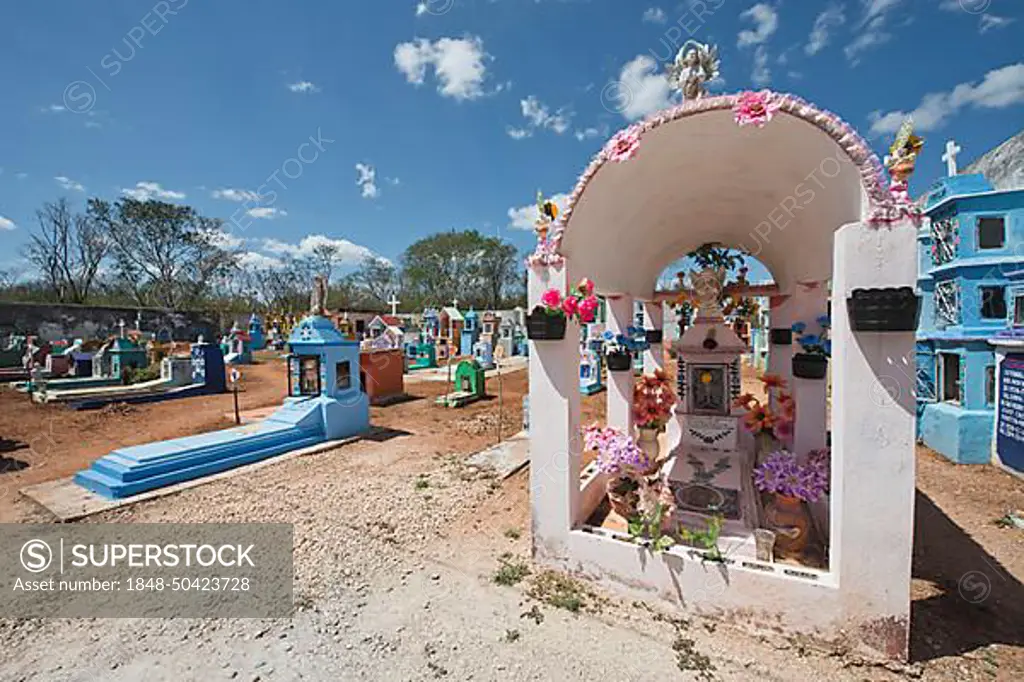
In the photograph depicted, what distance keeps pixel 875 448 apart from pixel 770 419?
295cm

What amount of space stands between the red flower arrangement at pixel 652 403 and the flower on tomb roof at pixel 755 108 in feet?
10.9

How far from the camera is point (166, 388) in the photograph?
536 inches

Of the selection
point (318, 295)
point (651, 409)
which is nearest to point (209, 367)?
point (318, 295)

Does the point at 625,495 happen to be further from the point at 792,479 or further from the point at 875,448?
the point at 875,448

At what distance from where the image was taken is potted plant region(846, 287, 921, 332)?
2668mm

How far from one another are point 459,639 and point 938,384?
10.9 m

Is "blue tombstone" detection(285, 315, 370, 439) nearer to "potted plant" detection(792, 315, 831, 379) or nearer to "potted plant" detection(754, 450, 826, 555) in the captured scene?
"potted plant" detection(754, 450, 826, 555)

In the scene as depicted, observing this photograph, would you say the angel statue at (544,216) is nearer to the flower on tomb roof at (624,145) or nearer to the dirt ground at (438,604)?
the flower on tomb roof at (624,145)

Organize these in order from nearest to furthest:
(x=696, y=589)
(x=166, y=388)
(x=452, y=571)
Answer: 1. (x=696, y=589)
2. (x=452, y=571)
3. (x=166, y=388)

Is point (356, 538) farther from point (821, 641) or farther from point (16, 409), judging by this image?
point (16, 409)

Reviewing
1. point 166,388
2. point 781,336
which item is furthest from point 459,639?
point 166,388

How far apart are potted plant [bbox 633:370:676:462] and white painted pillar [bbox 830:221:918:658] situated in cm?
237

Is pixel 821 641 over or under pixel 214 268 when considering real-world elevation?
under

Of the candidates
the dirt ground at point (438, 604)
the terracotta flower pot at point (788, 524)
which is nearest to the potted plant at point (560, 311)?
the dirt ground at point (438, 604)
